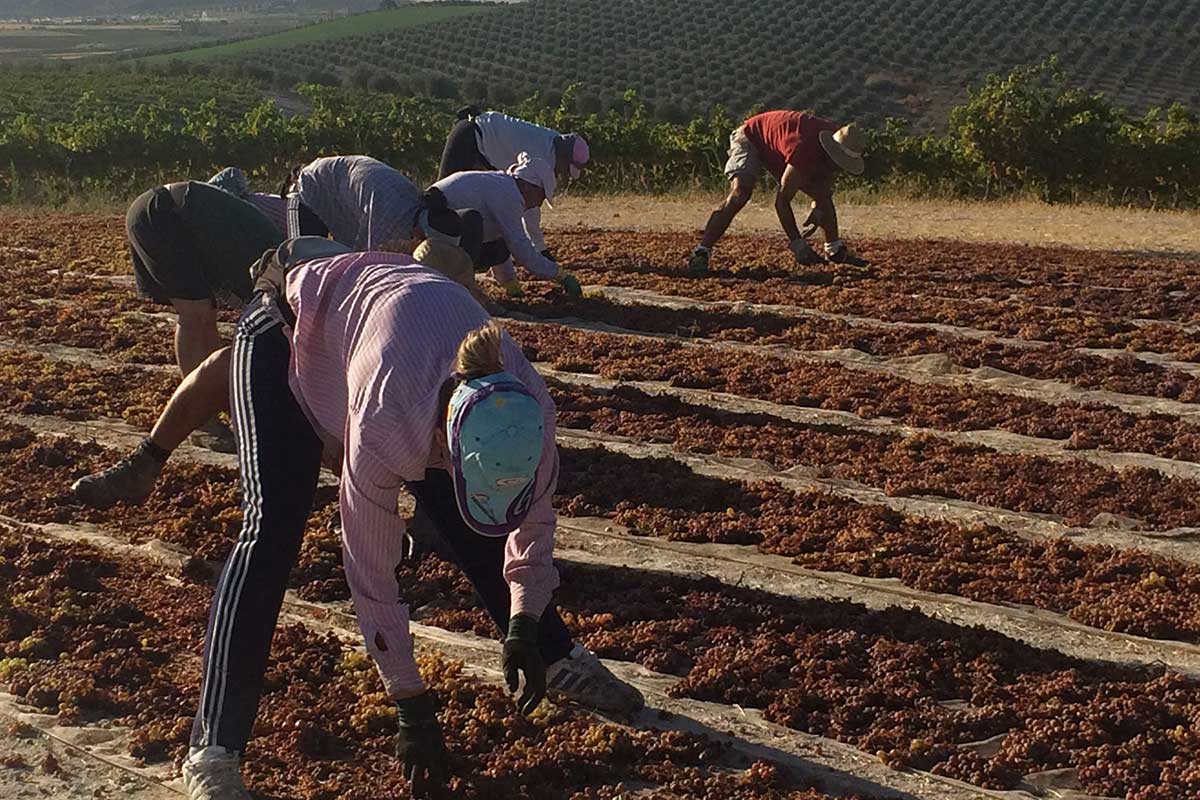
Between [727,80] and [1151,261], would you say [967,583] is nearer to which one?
[1151,261]

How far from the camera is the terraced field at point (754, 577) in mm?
3795

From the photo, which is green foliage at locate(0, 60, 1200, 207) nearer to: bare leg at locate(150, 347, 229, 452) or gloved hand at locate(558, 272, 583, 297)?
gloved hand at locate(558, 272, 583, 297)

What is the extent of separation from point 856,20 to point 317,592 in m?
57.5

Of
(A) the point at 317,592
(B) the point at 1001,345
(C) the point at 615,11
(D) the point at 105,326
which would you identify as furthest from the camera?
(C) the point at 615,11

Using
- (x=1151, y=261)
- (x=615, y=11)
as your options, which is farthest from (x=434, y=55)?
(x=1151, y=261)

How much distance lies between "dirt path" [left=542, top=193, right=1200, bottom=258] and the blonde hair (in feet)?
39.1

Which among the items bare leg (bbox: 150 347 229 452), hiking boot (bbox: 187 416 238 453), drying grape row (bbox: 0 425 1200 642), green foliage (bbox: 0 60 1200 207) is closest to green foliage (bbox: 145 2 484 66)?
green foliage (bbox: 0 60 1200 207)

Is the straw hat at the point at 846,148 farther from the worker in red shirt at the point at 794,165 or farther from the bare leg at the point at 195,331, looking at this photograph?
the bare leg at the point at 195,331

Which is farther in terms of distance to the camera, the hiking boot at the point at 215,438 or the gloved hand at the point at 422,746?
the hiking boot at the point at 215,438

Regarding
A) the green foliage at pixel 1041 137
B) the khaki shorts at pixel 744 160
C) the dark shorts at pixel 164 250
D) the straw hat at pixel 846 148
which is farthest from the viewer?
the green foliage at pixel 1041 137

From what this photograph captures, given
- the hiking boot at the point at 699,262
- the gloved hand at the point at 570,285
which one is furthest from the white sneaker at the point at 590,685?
the hiking boot at the point at 699,262

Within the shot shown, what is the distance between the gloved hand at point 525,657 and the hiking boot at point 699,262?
29.7 feet

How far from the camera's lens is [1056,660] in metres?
4.36

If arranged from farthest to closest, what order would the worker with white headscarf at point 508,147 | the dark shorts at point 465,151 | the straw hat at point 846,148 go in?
1. the straw hat at point 846,148
2. the dark shorts at point 465,151
3. the worker with white headscarf at point 508,147
